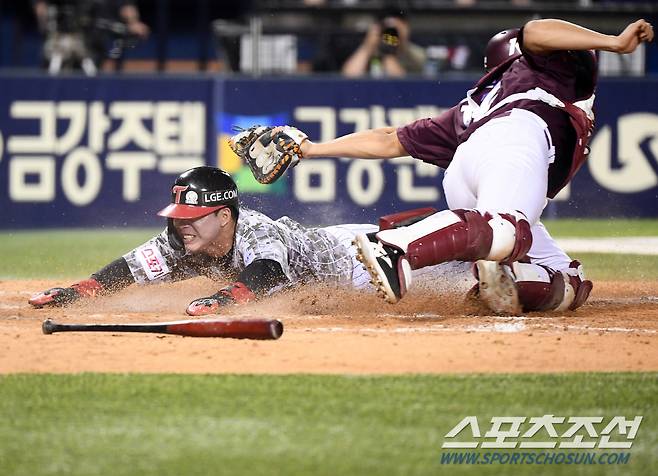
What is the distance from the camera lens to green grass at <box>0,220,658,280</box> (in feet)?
32.3

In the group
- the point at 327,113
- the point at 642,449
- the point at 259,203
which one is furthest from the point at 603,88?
the point at 642,449

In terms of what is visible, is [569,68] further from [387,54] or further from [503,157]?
[387,54]

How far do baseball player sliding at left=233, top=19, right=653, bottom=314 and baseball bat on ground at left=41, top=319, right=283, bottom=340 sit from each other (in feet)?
1.85

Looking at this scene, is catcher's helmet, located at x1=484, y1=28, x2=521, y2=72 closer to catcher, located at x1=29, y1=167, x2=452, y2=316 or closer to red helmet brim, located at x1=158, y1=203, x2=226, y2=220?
catcher, located at x1=29, y1=167, x2=452, y2=316

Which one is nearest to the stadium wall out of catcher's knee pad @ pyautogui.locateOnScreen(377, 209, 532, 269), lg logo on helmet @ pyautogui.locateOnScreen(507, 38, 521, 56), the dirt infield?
the dirt infield

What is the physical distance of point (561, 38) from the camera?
19.6 ft

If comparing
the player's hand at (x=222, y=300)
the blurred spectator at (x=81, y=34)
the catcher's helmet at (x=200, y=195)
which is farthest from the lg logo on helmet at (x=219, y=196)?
the blurred spectator at (x=81, y=34)

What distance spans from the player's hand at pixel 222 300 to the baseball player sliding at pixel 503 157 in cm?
70

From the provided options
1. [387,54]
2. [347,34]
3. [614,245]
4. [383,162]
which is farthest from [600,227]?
[347,34]

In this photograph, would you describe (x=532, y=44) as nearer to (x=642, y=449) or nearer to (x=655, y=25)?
(x=642, y=449)

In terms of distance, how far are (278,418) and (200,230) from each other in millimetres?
2818

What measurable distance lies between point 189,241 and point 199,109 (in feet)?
22.4

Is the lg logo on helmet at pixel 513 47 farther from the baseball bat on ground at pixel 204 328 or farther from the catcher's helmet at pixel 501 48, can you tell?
the baseball bat on ground at pixel 204 328

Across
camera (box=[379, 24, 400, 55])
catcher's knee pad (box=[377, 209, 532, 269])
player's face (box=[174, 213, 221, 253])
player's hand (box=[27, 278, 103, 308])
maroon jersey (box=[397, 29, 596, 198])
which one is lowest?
player's hand (box=[27, 278, 103, 308])
